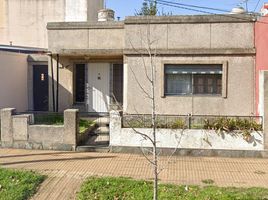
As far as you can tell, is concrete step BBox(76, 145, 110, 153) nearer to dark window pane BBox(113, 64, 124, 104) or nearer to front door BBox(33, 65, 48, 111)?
dark window pane BBox(113, 64, 124, 104)

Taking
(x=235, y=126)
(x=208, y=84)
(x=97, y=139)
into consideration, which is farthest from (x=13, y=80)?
(x=235, y=126)

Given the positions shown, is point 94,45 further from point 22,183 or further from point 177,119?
point 22,183

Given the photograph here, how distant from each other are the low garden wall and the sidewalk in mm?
356

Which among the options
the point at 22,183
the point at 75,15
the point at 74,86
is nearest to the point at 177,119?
the point at 22,183

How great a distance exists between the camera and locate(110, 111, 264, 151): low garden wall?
896 cm

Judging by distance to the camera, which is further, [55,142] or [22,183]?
[55,142]

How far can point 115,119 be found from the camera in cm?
940

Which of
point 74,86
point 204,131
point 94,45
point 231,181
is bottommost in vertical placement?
point 231,181

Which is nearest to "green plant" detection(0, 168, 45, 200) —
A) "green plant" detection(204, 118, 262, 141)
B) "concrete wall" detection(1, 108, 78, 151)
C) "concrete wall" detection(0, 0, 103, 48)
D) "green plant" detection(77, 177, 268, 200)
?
"green plant" detection(77, 177, 268, 200)

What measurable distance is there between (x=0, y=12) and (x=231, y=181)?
2056 cm

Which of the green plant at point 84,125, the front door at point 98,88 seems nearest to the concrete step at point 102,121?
the green plant at point 84,125

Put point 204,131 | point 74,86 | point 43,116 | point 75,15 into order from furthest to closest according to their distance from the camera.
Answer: point 75,15
point 74,86
point 43,116
point 204,131

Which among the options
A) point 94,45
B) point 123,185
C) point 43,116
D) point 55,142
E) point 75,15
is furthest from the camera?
point 75,15

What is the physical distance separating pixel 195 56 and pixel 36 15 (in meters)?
14.3
